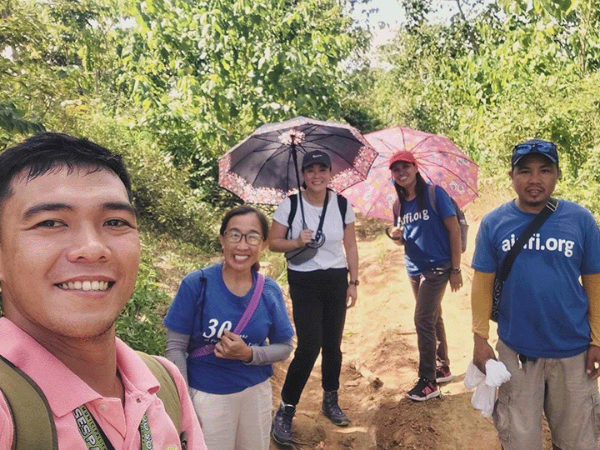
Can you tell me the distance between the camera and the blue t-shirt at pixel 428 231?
3.79 meters

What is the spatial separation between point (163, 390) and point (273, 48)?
6.27 m

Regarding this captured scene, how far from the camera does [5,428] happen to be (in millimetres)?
783

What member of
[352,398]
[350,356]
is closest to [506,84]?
[350,356]

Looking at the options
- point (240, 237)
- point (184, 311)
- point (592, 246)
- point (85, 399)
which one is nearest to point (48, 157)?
point (85, 399)

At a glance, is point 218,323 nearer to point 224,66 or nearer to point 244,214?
point 244,214

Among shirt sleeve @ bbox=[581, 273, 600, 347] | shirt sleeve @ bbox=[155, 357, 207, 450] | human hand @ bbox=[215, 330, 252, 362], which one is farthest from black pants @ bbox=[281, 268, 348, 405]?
shirt sleeve @ bbox=[155, 357, 207, 450]

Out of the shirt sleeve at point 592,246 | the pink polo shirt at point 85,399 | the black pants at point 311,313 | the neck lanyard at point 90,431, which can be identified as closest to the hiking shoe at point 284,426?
the black pants at point 311,313

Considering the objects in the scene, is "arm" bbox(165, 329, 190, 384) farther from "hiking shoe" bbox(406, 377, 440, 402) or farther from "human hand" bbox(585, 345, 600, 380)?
"hiking shoe" bbox(406, 377, 440, 402)

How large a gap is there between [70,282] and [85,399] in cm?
21

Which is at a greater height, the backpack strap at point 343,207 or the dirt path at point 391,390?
the backpack strap at point 343,207

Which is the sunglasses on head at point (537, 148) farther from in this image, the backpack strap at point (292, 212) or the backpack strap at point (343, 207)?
the backpack strap at point (292, 212)

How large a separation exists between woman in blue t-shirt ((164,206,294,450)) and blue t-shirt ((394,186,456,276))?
5.31 feet

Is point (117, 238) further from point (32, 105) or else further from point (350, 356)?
point (350, 356)

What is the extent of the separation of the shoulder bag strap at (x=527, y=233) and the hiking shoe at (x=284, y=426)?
5.87ft
